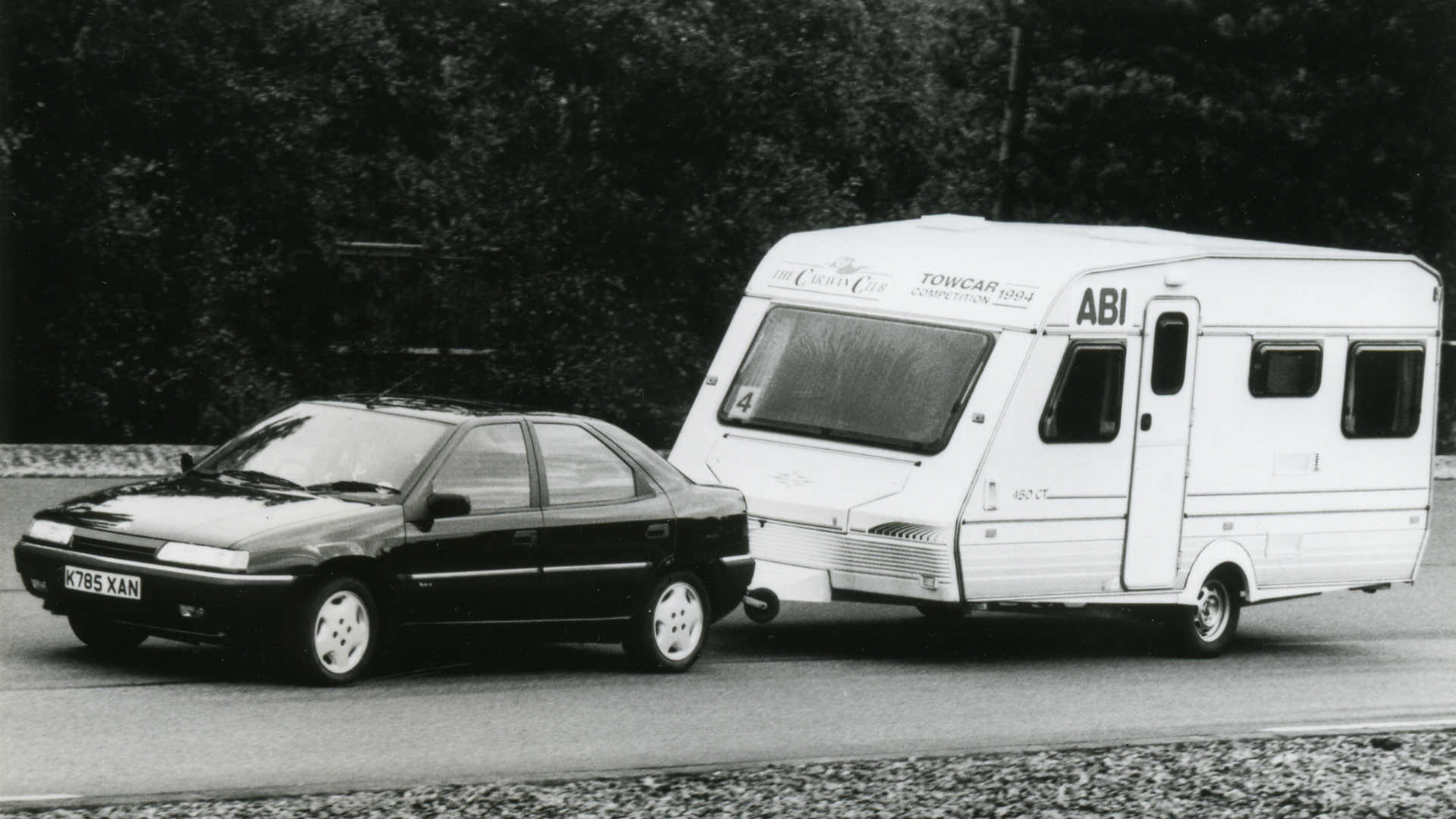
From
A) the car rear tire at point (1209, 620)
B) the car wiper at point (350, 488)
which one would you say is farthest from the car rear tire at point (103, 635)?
the car rear tire at point (1209, 620)

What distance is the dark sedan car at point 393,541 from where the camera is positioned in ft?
33.7

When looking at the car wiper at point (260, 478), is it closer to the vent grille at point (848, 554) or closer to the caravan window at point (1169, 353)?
the vent grille at point (848, 554)

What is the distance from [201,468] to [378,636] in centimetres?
141

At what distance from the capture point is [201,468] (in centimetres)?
1148

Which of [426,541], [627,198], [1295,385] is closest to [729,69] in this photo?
[627,198]

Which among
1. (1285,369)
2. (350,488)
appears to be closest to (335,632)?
(350,488)

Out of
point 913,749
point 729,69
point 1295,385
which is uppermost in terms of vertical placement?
point 729,69

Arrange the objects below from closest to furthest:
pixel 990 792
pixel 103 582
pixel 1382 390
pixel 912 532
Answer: pixel 990 792, pixel 103 582, pixel 912 532, pixel 1382 390

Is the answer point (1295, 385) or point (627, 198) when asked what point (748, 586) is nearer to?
point (1295, 385)

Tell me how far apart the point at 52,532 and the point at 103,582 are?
51cm

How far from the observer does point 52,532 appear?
420 inches

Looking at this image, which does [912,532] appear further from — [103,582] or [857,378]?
[103,582]

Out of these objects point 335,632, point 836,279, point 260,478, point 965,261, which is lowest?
point 335,632

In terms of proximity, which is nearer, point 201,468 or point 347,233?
point 201,468
